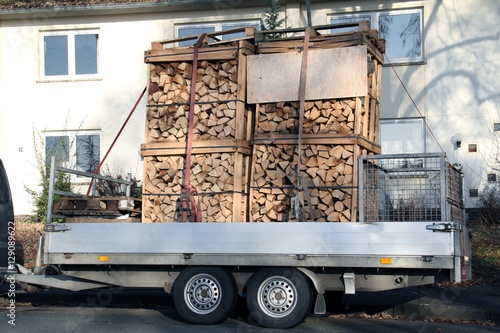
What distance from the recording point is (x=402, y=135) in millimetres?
18828

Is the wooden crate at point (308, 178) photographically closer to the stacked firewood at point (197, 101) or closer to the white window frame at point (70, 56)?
the stacked firewood at point (197, 101)

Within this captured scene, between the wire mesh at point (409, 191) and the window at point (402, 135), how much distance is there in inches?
360

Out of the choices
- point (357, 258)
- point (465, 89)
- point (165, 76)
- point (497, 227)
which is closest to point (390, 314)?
point (357, 258)

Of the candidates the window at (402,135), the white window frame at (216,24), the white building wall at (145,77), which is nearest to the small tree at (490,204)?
the white building wall at (145,77)

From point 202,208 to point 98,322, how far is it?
6.61ft

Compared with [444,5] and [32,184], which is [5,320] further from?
[444,5]

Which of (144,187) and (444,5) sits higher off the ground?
(444,5)

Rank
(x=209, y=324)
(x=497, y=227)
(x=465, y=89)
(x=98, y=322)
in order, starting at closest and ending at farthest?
1. (x=209, y=324)
2. (x=98, y=322)
3. (x=497, y=227)
4. (x=465, y=89)

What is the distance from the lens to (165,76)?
11117 mm

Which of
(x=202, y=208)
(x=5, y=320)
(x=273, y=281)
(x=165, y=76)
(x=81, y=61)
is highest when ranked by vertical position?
(x=81, y=61)

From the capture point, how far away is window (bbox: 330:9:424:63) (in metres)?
18.8

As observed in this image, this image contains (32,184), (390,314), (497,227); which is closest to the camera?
(390,314)

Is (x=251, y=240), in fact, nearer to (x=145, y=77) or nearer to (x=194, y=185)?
(x=194, y=185)

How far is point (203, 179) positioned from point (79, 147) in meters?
10.1
